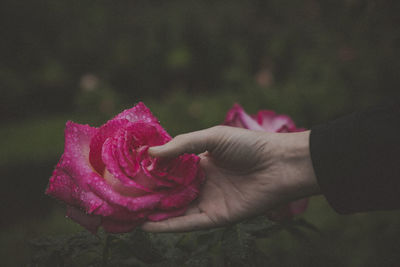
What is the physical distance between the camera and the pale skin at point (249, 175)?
1241 mm

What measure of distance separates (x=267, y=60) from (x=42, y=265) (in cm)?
498

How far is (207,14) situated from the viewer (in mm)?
6359

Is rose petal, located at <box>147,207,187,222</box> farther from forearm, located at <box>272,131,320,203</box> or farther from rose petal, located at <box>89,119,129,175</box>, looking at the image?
forearm, located at <box>272,131,320,203</box>

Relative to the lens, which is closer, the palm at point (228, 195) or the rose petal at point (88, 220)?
the rose petal at point (88, 220)

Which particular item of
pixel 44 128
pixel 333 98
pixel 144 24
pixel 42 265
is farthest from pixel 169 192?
pixel 144 24

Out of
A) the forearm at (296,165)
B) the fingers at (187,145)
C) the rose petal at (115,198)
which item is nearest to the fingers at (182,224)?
the rose petal at (115,198)

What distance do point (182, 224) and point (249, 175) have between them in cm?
35

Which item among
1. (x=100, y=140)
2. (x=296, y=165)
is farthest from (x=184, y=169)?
(x=296, y=165)

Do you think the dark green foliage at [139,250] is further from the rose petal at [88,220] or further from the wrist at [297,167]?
the wrist at [297,167]

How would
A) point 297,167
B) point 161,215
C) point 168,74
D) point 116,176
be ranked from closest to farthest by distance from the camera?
point 116,176 < point 161,215 < point 297,167 < point 168,74

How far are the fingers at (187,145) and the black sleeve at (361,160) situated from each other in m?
0.37

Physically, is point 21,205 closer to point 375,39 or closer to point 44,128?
point 44,128

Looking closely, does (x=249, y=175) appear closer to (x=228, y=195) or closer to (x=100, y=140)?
(x=228, y=195)

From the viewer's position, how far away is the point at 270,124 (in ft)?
4.76
